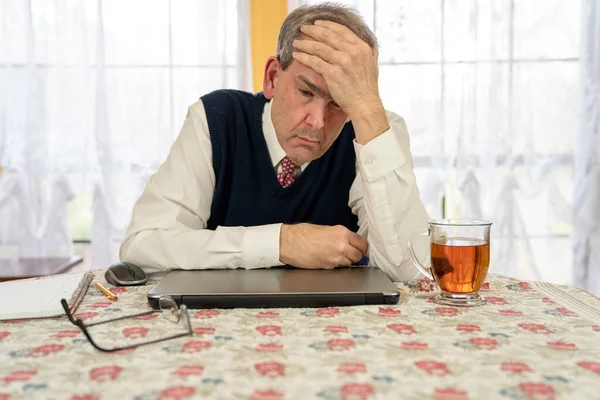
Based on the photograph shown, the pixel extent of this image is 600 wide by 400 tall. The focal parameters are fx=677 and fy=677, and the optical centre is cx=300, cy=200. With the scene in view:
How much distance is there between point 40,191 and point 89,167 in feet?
0.79

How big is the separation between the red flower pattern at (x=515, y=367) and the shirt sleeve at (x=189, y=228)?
69 centimetres

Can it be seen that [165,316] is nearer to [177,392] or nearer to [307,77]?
[177,392]

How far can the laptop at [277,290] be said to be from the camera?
100 cm

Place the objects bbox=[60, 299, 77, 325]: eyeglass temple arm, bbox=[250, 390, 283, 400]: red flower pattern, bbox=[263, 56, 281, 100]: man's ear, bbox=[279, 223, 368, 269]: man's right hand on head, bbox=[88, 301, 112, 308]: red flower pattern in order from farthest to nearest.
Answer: bbox=[263, 56, 281, 100]: man's ear < bbox=[279, 223, 368, 269]: man's right hand on head < bbox=[88, 301, 112, 308]: red flower pattern < bbox=[60, 299, 77, 325]: eyeglass temple arm < bbox=[250, 390, 283, 400]: red flower pattern

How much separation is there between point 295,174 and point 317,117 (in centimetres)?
28

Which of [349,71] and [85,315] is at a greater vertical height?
[349,71]

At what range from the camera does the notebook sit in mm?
939

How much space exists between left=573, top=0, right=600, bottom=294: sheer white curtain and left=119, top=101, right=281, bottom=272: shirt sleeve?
1.94 metres

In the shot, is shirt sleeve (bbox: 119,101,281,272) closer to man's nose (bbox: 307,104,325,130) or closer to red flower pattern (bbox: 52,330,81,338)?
man's nose (bbox: 307,104,325,130)

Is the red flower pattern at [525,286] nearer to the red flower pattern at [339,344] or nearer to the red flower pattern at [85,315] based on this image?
the red flower pattern at [339,344]

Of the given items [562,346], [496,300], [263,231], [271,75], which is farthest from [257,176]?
[562,346]

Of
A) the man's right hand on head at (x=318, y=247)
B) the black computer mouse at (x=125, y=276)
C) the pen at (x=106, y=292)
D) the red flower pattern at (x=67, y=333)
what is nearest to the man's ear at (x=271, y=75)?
the man's right hand on head at (x=318, y=247)

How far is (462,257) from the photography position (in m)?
1.04

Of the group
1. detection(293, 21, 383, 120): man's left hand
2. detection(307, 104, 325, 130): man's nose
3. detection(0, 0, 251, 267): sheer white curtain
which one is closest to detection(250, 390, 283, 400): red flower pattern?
detection(293, 21, 383, 120): man's left hand
